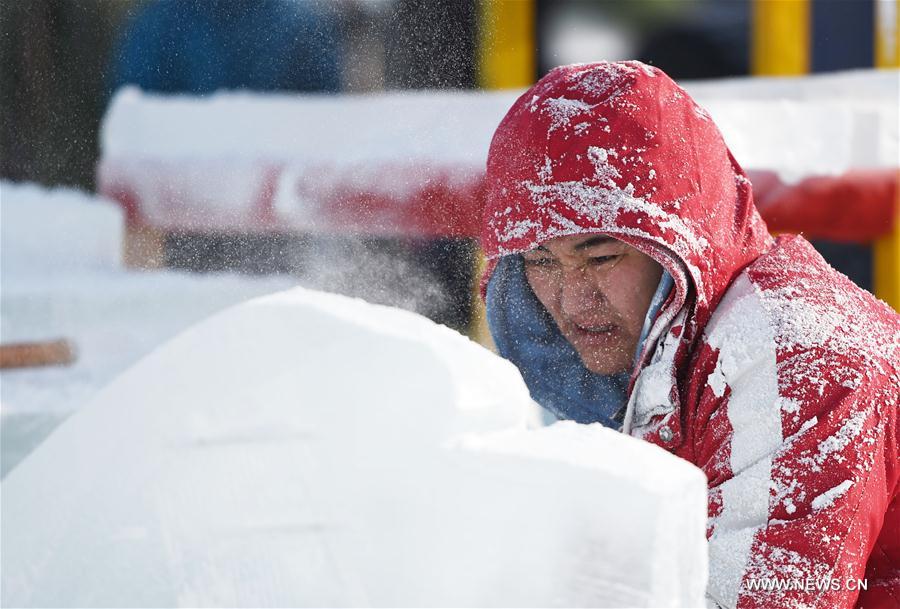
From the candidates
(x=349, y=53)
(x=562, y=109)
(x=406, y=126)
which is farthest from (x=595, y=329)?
(x=406, y=126)

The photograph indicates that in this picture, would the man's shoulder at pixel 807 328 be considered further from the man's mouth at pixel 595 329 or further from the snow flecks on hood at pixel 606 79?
the snow flecks on hood at pixel 606 79

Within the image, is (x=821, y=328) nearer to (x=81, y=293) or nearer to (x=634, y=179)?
(x=634, y=179)

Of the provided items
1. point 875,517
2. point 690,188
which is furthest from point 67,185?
point 875,517

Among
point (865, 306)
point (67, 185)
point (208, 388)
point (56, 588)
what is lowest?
point (67, 185)

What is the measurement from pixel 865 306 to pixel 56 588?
1137 millimetres

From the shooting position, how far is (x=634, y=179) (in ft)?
4.94

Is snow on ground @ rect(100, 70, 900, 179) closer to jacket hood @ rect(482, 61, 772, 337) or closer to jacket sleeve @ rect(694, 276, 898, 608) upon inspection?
jacket hood @ rect(482, 61, 772, 337)

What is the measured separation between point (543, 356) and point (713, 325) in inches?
19.7

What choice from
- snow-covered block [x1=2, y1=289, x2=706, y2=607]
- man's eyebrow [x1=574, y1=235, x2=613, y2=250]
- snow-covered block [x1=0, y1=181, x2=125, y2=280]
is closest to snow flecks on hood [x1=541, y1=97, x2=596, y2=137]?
man's eyebrow [x1=574, y1=235, x2=613, y2=250]

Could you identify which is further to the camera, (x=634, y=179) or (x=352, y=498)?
(x=634, y=179)

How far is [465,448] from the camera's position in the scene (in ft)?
2.38

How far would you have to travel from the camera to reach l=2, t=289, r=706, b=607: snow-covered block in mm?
693

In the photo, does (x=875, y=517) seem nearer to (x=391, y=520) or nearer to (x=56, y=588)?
(x=391, y=520)

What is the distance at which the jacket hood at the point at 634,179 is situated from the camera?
4.90 ft
